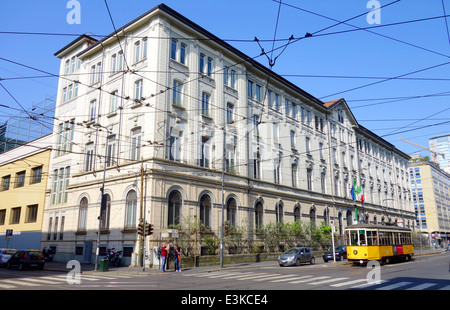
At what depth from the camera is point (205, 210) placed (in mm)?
30625

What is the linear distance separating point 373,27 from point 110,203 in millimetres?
23014

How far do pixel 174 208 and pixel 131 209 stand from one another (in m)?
3.28

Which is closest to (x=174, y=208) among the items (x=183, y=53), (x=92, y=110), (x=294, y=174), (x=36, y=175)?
→ (x=183, y=53)

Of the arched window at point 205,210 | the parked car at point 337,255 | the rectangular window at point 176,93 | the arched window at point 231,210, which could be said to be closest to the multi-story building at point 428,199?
the parked car at point 337,255

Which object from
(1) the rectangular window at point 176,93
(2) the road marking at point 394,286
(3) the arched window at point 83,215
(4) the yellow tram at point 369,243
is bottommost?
(2) the road marking at point 394,286

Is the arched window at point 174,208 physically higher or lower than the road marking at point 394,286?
higher

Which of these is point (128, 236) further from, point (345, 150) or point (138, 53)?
point (345, 150)

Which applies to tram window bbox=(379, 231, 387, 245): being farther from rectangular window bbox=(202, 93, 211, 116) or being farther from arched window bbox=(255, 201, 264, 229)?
rectangular window bbox=(202, 93, 211, 116)

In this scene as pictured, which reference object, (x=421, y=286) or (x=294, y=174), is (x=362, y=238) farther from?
(x=294, y=174)

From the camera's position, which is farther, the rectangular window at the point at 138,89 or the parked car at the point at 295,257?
the rectangular window at the point at 138,89

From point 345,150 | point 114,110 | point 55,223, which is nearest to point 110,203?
point 114,110

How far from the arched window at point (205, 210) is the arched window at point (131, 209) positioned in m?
5.64

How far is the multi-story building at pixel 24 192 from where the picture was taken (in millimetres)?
40688

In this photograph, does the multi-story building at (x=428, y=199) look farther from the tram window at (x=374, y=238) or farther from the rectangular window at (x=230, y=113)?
the rectangular window at (x=230, y=113)
